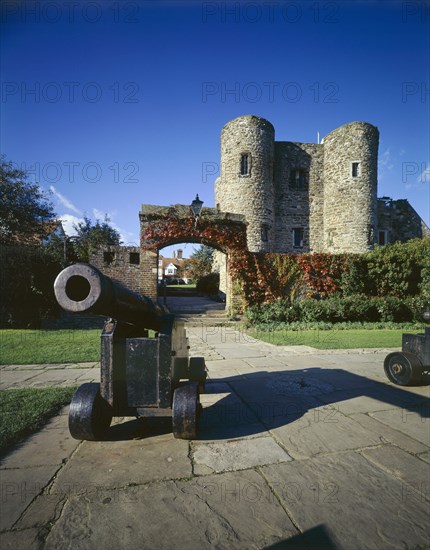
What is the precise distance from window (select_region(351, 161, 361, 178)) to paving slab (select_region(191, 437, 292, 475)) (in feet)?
69.5

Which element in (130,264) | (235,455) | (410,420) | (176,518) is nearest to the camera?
(176,518)

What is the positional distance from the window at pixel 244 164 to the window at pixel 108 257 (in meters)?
12.0

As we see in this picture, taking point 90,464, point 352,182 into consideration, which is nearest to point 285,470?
point 90,464

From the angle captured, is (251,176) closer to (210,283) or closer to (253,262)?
(210,283)

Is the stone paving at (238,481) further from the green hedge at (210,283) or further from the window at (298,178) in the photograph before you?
the window at (298,178)

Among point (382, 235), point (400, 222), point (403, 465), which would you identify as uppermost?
point (400, 222)

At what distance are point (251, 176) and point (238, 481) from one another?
19422mm

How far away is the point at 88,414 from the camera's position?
7.42ft

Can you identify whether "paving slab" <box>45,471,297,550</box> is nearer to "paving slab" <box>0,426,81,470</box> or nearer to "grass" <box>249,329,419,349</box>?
"paving slab" <box>0,426,81,470</box>

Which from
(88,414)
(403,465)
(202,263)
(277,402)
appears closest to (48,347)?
(88,414)

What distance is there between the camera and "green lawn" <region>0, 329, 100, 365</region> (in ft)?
16.4

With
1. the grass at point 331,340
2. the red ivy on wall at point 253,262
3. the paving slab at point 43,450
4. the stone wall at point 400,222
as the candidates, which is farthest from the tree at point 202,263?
the paving slab at point 43,450

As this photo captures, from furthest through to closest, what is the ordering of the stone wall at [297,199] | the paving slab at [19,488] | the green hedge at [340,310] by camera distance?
the stone wall at [297,199]
the green hedge at [340,310]
the paving slab at [19,488]

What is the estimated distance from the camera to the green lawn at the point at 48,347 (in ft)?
16.4
